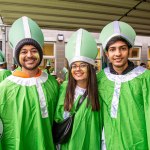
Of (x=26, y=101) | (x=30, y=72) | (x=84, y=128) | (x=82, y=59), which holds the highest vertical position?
(x=82, y=59)

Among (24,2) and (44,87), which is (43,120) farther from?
(24,2)

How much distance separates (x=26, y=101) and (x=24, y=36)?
0.51 meters

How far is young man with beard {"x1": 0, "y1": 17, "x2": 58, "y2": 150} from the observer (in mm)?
1955

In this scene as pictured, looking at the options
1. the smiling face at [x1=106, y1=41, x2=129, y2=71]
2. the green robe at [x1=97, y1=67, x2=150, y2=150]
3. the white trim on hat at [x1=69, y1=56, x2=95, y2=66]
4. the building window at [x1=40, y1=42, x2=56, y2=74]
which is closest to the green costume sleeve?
the green robe at [x1=97, y1=67, x2=150, y2=150]

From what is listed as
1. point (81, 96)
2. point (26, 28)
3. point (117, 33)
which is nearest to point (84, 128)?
point (81, 96)

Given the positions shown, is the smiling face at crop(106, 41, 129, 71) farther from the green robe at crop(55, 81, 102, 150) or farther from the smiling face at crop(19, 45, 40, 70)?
the smiling face at crop(19, 45, 40, 70)

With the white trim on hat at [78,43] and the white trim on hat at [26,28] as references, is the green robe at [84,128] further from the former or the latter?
the white trim on hat at [26,28]

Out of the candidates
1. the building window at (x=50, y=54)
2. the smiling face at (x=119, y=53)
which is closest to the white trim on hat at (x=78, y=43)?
the smiling face at (x=119, y=53)

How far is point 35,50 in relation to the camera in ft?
6.70

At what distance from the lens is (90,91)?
2135 millimetres

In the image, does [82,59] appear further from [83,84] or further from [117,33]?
[117,33]

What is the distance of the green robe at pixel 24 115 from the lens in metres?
1.95

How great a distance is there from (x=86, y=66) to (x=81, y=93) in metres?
0.23

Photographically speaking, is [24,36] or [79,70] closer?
[24,36]
